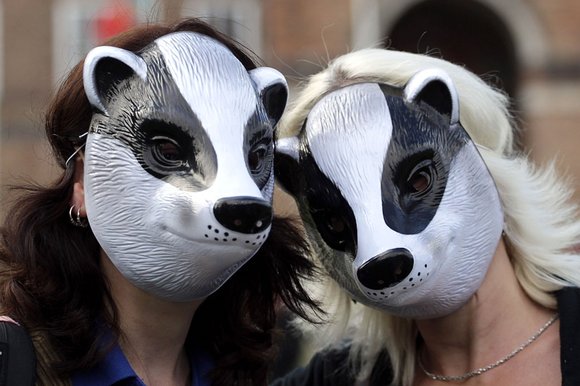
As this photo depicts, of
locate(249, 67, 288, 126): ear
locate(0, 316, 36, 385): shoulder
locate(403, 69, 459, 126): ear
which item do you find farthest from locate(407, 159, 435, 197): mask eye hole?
locate(0, 316, 36, 385): shoulder

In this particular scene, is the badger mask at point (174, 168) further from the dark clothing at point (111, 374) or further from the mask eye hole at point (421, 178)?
the mask eye hole at point (421, 178)

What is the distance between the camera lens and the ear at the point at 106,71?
89.1 inches

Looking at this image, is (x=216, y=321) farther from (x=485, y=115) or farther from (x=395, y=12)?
(x=395, y=12)

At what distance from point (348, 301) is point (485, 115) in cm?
72

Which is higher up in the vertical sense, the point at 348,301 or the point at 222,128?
the point at 222,128

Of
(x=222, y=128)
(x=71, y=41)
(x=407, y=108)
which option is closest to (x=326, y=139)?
(x=407, y=108)

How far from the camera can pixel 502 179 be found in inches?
109

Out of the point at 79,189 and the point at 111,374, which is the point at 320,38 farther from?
the point at 111,374

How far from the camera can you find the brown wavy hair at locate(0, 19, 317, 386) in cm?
231

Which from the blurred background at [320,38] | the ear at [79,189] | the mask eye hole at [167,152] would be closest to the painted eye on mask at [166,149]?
the mask eye hole at [167,152]

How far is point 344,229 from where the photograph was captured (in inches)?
101

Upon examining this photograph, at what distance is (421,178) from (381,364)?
2.51ft

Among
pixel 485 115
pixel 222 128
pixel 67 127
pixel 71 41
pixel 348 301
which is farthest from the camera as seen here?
pixel 71 41

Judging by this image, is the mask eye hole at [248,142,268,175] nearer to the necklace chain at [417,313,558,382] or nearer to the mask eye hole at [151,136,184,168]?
the mask eye hole at [151,136,184,168]
